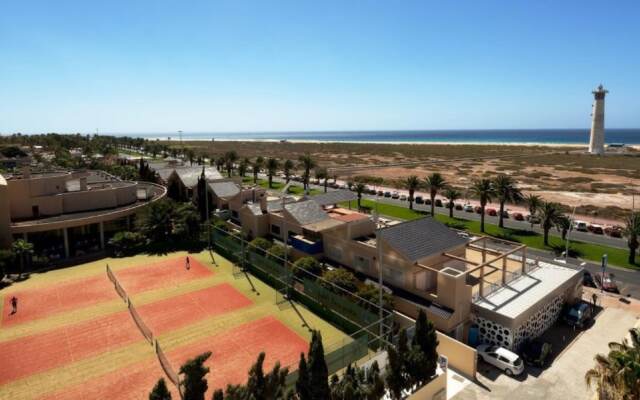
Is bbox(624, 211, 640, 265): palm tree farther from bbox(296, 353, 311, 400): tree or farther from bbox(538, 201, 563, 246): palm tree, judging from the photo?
bbox(296, 353, 311, 400): tree

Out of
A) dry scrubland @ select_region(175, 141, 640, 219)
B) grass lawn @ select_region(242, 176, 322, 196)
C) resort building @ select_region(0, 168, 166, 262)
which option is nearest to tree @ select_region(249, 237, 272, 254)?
resort building @ select_region(0, 168, 166, 262)

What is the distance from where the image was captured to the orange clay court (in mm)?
25297

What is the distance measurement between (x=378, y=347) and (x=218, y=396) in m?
15.1

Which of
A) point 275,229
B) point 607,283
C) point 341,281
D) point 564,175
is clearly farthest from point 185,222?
point 564,175

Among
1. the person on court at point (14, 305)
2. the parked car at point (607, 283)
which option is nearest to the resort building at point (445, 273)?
the parked car at point (607, 283)

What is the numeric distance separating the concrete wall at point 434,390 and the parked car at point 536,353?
311 inches

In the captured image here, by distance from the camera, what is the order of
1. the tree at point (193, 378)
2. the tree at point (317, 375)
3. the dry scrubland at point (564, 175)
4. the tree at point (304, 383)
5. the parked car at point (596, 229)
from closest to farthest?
1. the tree at point (193, 378)
2. the tree at point (317, 375)
3. the tree at point (304, 383)
4. the parked car at point (596, 229)
5. the dry scrubland at point (564, 175)

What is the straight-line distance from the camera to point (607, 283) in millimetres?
37875

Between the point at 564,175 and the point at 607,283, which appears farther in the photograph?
the point at 564,175

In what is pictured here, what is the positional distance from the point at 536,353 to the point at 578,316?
732 cm

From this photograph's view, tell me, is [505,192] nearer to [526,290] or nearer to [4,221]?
[526,290]

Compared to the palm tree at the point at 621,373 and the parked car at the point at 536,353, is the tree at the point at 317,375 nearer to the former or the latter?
the palm tree at the point at 621,373

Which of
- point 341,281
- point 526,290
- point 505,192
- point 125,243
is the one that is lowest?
point 125,243

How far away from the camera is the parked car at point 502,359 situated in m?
25.5
